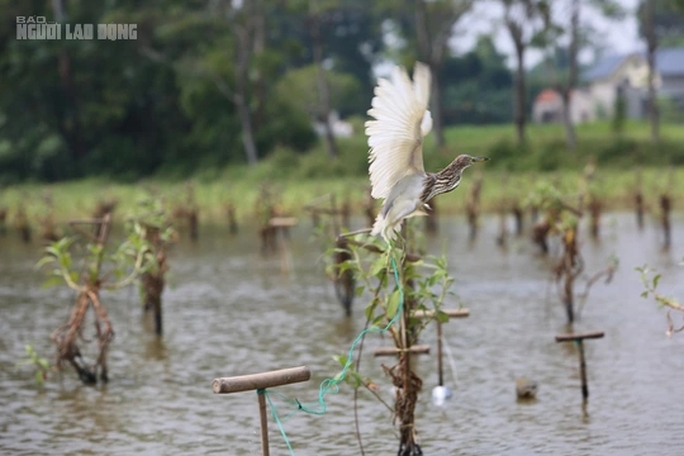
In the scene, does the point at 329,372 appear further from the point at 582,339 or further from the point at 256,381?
the point at 256,381

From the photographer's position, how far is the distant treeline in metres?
41.1

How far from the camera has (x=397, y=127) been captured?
264 inches

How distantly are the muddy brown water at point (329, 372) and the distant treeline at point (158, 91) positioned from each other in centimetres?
2301

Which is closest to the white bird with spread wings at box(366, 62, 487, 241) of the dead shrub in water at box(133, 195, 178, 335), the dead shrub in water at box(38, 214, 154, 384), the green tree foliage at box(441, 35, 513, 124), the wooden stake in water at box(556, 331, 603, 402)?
the wooden stake in water at box(556, 331, 603, 402)

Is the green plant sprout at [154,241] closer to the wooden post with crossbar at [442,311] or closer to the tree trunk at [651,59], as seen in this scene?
the wooden post with crossbar at [442,311]

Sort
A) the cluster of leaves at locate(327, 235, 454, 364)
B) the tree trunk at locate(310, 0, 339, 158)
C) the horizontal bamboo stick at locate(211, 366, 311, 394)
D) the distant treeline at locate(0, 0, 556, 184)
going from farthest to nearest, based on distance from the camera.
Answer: the distant treeline at locate(0, 0, 556, 184)
the tree trunk at locate(310, 0, 339, 158)
the cluster of leaves at locate(327, 235, 454, 364)
the horizontal bamboo stick at locate(211, 366, 311, 394)

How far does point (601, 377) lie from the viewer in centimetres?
1095

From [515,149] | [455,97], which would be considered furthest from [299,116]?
[455,97]

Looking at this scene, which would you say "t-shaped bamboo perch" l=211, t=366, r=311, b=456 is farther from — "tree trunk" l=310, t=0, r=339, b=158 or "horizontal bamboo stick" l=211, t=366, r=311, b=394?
"tree trunk" l=310, t=0, r=339, b=158

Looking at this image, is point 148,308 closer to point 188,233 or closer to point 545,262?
point 545,262

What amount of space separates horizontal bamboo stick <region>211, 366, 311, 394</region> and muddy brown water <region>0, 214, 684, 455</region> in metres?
2.13

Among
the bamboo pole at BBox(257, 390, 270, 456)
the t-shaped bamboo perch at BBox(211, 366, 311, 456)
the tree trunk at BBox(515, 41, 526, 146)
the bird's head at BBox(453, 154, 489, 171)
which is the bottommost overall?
the bamboo pole at BBox(257, 390, 270, 456)

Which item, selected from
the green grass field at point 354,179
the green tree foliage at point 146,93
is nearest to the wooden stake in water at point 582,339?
the green grass field at point 354,179

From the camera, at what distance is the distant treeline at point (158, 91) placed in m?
41.1
